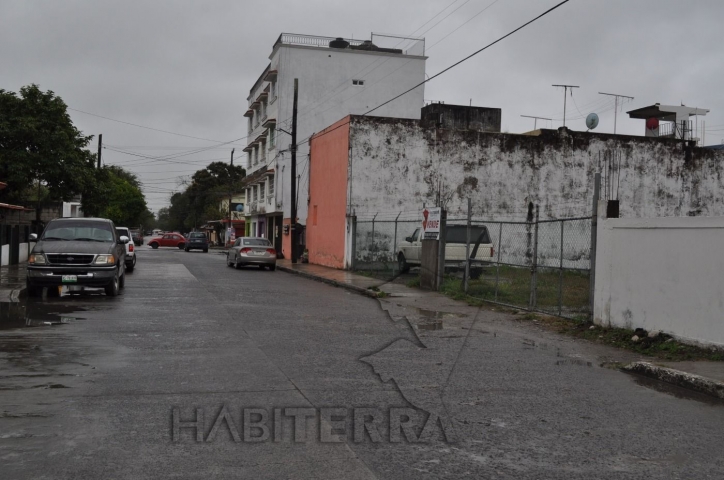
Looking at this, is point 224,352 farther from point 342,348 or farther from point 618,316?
point 618,316

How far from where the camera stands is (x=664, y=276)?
11.0 meters

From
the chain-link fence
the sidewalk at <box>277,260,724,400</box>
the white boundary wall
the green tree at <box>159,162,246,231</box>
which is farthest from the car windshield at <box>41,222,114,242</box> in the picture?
the green tree at <box>159,162,246,231</box>

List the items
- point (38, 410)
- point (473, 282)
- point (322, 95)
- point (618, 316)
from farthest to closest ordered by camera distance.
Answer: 1. point (322, 95)
2. point (473, 282)
3. point (618, 316)
4. point (38, 410)

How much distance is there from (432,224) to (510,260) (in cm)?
1190

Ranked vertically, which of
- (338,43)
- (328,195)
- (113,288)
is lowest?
(113,288)

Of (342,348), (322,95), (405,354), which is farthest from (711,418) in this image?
(322,95)

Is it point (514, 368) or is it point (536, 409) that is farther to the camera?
point (514, 368)

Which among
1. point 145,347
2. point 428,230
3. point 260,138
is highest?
point 260,138

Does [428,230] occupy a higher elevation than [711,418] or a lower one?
higher

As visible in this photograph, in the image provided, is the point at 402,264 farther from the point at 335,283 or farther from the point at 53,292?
the point at 53,292

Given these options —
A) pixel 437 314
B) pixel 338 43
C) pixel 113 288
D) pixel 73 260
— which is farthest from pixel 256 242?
pixel 338 43

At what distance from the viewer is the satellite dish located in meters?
33.3

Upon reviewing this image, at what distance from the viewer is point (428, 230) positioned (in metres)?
20.2

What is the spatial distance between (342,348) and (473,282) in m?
9.85
